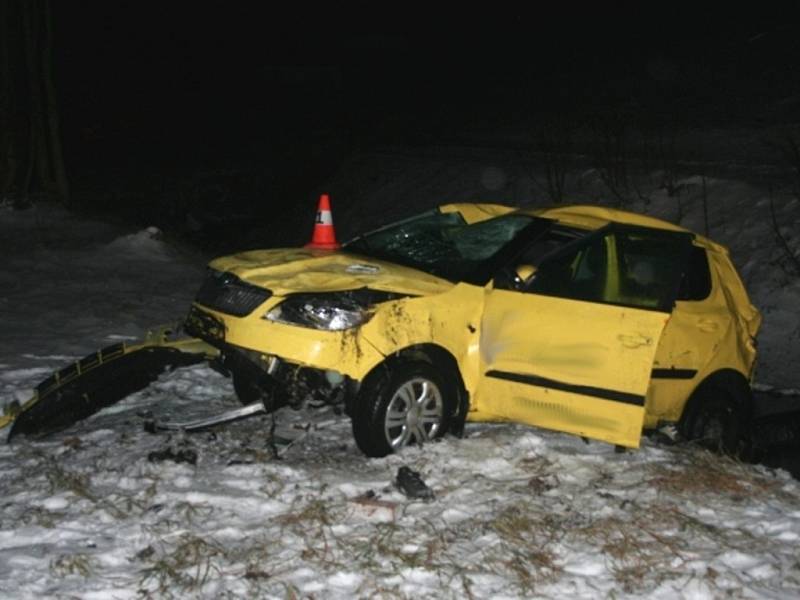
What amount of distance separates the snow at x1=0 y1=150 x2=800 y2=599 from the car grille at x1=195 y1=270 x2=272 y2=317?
798mm

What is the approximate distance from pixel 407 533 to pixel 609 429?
1.48 m

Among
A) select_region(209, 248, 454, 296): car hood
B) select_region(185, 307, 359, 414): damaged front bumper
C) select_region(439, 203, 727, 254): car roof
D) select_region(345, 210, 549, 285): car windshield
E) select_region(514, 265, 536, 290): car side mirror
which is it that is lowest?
select_region(185, 307, 359, 414): damaged front bumper

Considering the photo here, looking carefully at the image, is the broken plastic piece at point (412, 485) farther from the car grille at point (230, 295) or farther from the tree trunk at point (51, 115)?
the tree trunk at point (51, 115)

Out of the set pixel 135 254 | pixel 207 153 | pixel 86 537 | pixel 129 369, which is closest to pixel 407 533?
pixel 86 537

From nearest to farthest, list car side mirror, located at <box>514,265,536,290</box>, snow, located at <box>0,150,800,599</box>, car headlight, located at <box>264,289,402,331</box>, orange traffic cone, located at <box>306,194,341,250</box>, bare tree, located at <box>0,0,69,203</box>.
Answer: snow, located at <box>0,150,800,599</box>
car headlight, located at <box>264,289,402,331</box>
car side mirror, located at <box>514,265,536,290</box>
orange traffic cone, located at <box>306,194,341,250</box>
bare tree, located at <box>0,0,69,203</box>

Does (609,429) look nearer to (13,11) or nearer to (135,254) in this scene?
(135,254)

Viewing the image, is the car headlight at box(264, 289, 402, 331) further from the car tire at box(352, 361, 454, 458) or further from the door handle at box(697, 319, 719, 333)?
the door handle at box(697, 319, 719, 333)

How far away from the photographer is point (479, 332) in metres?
5.93

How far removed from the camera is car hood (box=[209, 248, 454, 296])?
5617 millimetres

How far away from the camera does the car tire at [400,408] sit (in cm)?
557

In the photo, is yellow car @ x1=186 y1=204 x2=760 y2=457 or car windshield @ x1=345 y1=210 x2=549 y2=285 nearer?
yellow car @ x1=186 y1=204 x2=760 y2=457

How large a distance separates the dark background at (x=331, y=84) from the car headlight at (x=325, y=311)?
11.0 meters

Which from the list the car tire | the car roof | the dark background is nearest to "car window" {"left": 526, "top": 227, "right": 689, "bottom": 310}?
the car roof

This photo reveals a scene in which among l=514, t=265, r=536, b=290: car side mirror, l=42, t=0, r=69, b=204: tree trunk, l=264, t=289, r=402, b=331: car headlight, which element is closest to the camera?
l=264, t=289, r=402, b=331: car headlight
